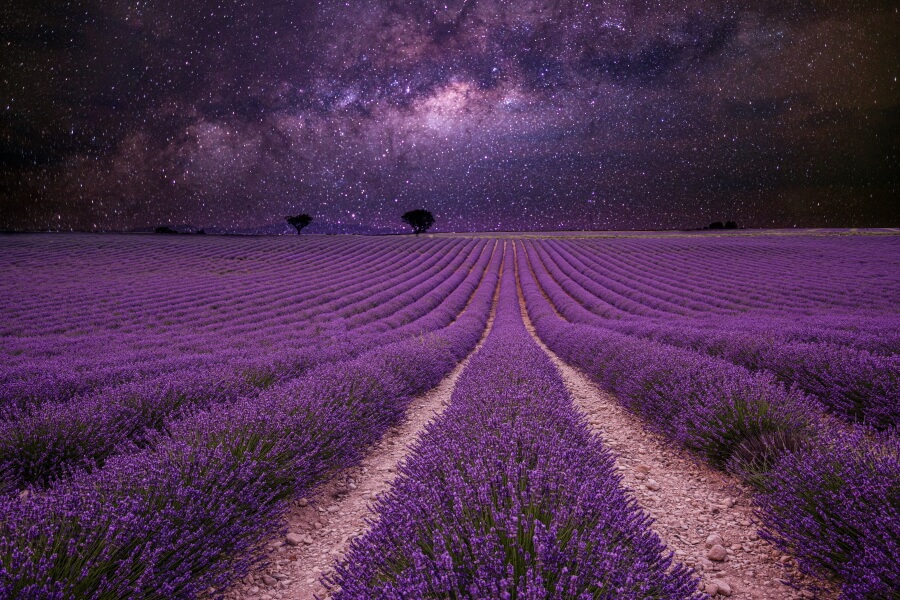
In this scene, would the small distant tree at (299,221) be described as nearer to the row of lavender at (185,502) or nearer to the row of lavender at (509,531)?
the row of lavender at (185,502)

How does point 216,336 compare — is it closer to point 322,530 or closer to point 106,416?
point 106,416

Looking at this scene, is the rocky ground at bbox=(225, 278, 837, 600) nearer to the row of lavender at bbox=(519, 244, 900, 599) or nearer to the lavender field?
the lavender field

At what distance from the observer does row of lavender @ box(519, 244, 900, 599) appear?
186 cm

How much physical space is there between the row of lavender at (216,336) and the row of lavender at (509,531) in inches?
160

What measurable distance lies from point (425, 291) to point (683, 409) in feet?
46.2

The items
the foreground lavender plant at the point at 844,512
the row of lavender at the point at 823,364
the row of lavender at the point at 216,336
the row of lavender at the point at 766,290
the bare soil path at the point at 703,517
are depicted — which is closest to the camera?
the foreground lavender plant at the point at 844,512

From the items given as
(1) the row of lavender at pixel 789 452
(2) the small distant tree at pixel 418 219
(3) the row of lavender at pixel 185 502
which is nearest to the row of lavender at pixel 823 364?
(1) the row of lavender at pixel 789 452

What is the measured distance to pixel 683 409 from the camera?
398cm

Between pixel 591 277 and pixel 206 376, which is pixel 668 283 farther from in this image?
pixel 206 376

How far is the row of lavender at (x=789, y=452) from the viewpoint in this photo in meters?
1.86

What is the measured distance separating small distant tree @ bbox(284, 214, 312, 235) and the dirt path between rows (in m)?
63.3

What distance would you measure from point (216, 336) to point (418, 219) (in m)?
52.9

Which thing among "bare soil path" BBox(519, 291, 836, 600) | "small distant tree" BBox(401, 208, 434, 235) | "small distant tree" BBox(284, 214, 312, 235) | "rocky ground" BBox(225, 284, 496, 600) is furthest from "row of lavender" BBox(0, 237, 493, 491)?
"small distant tree" BBox(284, 214, 312, 235)

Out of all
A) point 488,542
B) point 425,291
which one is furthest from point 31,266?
point 488,542
